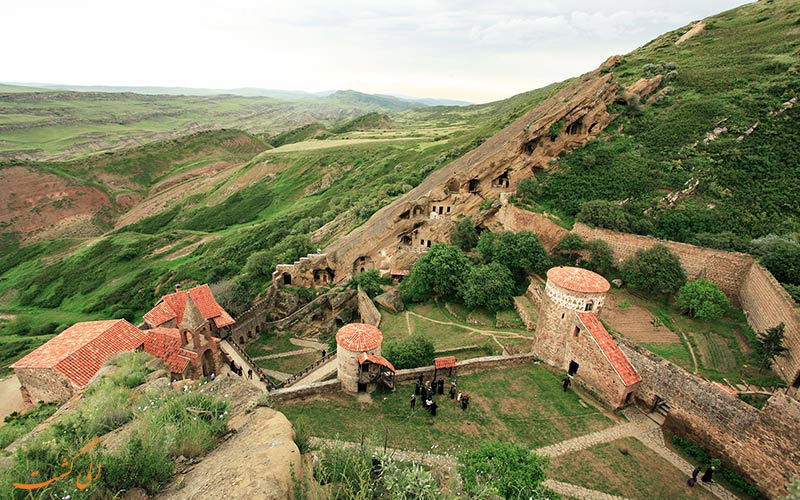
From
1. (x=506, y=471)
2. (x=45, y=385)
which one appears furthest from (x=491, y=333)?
(x=45, y=385)

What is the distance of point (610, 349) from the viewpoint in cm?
1923

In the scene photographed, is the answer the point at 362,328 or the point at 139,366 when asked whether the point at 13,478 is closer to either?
the point at 139,366

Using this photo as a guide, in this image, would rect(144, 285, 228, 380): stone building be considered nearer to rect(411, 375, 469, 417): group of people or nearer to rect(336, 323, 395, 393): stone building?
rect(336, 323, 395, 393): stone building

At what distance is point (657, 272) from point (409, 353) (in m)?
18.2

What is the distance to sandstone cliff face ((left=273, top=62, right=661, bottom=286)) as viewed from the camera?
36281 mm

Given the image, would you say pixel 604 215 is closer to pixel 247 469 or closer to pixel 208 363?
pixel 208 363

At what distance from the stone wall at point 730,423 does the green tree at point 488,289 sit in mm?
10929

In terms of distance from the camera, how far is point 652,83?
4394cm

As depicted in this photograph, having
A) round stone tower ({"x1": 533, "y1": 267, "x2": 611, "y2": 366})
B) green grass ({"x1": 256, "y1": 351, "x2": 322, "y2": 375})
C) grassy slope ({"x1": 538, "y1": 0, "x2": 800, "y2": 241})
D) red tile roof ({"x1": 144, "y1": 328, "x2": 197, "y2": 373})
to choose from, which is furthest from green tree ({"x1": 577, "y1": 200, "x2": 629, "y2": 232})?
red tile roof ({"x1": 144, "y1": 328, "x2": 197, "y2": 373})

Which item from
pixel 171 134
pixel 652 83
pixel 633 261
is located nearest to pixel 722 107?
pixel 652 83

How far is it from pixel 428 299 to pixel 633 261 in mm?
16101

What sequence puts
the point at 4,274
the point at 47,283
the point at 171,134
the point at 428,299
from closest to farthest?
1. the point at 428,299
2. the point at 47,283
3. the point at 4,274
4. the point at 171,134

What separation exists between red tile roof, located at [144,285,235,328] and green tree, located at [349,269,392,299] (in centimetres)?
Answer: 1135

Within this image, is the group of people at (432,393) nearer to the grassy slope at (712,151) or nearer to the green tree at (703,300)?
the green tree at (703,300)
